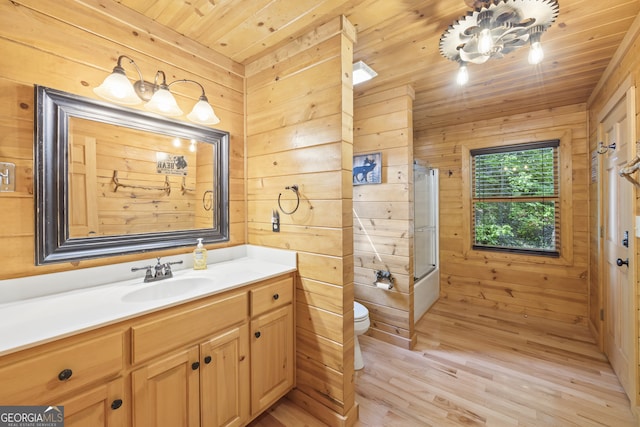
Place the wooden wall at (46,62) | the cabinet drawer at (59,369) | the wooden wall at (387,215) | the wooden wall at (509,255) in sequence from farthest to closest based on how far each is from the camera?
the wooden wall at (509,255) < the wooden wall at (387,215) < the wooden wall at (46,62) < the cabinet drawer at (59,369)

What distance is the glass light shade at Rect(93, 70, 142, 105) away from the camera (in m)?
1.32

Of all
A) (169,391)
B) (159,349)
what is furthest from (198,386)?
(159,349)

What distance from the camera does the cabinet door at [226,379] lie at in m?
1.28

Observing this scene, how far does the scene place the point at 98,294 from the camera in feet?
4.16

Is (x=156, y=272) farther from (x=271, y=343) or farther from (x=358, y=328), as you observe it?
(x=358, y=328)

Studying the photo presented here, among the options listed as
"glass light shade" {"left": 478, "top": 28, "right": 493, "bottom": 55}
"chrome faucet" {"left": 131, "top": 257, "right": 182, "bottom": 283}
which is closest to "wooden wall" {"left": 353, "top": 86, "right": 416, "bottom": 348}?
"glass light shade" {"left": 478, "top": 28, "right": 493, "bottom": 55}

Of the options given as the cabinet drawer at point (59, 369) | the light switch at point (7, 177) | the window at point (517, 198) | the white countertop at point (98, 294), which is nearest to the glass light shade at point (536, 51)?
the white countertop at point (98, 294)

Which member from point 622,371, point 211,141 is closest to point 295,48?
point 211,141

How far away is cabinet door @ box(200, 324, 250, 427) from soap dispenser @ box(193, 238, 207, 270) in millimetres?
536

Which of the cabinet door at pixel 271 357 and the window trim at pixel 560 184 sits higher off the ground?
the window trim at pixel 560 184

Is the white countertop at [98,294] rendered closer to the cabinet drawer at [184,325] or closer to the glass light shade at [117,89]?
the cabinet drawer at [184,325]

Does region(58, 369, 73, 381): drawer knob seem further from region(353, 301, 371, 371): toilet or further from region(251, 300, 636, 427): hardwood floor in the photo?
region(353, 301, 371, 371): toilet

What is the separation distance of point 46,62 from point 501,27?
225cm

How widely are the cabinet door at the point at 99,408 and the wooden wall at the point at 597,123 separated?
107 inches
